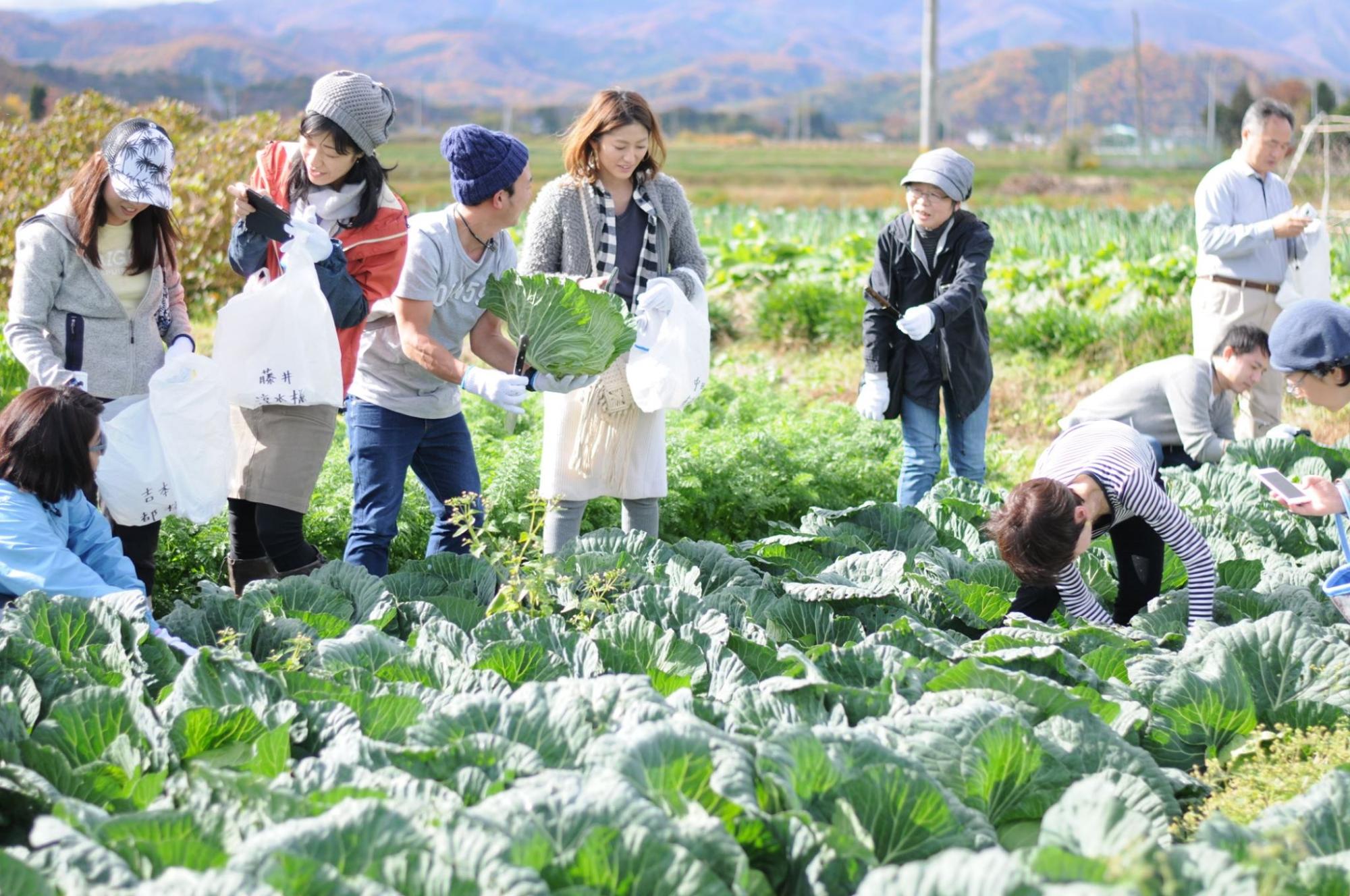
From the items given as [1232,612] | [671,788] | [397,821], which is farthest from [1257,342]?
[397,821]

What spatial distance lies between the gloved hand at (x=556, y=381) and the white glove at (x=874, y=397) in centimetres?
140

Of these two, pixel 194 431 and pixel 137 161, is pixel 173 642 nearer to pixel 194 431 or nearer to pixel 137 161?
pixel 194 431

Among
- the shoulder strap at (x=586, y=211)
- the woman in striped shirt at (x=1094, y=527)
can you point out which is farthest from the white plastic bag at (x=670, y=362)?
the woman in striped shirt at (x=1094, y=527)

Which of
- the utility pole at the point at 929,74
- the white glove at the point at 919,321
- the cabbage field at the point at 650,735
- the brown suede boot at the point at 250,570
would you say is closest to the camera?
the cabbage field at the point at 650,735

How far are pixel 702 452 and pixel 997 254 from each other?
20.5 feet

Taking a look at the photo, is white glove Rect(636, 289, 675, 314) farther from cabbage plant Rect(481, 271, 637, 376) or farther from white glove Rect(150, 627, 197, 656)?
white glove Rect(150, 627, 197, 656)

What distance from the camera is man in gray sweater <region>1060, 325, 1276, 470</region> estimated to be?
481 cm

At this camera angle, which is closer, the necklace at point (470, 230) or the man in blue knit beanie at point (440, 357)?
the man in blue knit beanie at point (440, 357)

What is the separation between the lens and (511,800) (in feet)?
6.59

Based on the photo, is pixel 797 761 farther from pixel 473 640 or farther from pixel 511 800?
pixel 473 640

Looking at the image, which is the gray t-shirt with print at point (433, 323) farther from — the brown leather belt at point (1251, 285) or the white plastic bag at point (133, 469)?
the brown leather belt at point (1251, 285)

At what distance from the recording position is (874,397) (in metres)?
4.78

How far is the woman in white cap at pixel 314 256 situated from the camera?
347 cm

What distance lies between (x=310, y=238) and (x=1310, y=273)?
4443mm
